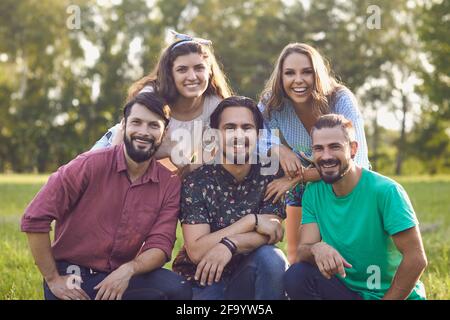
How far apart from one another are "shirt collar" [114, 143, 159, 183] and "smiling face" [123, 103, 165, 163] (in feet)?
0.22

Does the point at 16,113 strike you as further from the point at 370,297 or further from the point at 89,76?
the point at 370,297

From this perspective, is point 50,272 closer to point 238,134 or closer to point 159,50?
point 238,134

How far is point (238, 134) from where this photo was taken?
3764 millimetres

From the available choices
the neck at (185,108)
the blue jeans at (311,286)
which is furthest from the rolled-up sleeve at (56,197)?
the blue jeans at (311,286)

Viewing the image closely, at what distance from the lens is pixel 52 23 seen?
30.3m

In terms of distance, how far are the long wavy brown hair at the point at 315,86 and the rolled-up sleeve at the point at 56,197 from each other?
60.5 inches

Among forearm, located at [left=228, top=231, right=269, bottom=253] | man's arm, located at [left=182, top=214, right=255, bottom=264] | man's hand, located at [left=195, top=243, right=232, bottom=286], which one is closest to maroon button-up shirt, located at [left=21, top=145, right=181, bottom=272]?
man's arm, located at [left=182, top=214, right=255, bottom=264]

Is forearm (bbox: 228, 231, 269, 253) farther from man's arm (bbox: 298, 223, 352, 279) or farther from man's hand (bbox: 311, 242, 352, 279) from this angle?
man's hand (bbox: 311, 242, 352, 279)

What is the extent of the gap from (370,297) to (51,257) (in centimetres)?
181

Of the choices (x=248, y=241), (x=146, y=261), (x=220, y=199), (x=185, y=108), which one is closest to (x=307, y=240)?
(x=248, y=241)

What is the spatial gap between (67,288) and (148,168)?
83 cm

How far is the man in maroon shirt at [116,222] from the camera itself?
348cm
